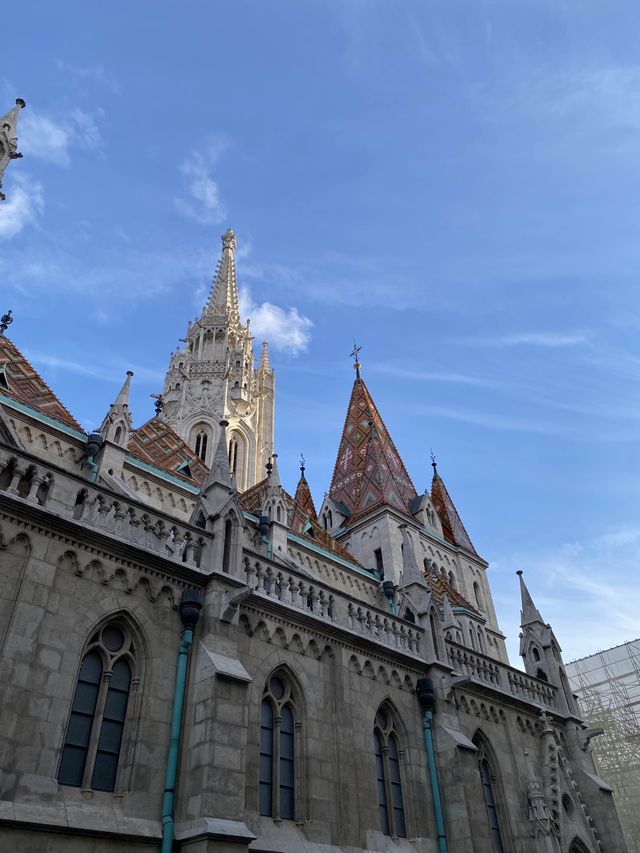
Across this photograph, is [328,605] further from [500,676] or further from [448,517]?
[448,517]

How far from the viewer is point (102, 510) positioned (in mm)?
9305

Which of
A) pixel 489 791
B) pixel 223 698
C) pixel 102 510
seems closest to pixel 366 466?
pixel 489 791

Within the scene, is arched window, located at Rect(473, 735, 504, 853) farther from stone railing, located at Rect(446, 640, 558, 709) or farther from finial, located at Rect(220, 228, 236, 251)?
finial, located at Rect(220, 228, 236, 251)

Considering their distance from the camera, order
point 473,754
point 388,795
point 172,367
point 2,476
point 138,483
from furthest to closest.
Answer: point 172,367 < point 138,483 < point 473,754 < point 388,795 < point 2,476

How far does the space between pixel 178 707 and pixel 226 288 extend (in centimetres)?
3472

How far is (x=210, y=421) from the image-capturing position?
31859mm

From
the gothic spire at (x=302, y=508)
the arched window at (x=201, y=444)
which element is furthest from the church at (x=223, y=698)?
the arched window at (x=201, y=444)

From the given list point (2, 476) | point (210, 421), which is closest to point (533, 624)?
point (2, 476)

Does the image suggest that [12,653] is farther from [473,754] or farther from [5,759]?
[473,754]

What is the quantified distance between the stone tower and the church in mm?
13603

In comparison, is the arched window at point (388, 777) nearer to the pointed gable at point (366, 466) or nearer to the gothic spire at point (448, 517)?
the pointed gable at point (366, 466)

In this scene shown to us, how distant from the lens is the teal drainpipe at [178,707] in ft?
25.5

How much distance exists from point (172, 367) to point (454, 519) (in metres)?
15.7

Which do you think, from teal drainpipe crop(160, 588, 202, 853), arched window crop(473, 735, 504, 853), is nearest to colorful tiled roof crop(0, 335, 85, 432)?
teal drainpipe crop(160, 588, 202, 853)
